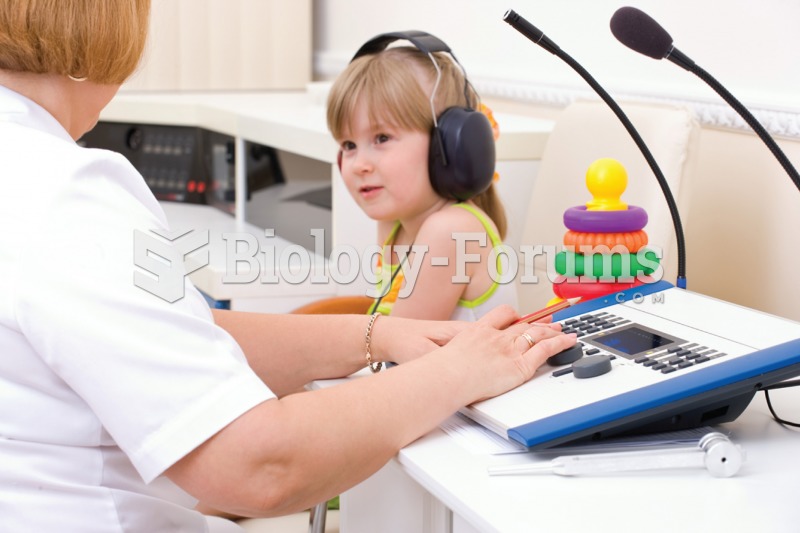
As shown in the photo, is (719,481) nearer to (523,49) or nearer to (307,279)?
(307,279)

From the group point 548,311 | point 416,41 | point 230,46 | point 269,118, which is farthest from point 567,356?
point 230,46

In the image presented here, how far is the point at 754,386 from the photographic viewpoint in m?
0.77

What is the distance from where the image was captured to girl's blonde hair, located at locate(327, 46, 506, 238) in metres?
1.39

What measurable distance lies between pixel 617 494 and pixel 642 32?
0.51m

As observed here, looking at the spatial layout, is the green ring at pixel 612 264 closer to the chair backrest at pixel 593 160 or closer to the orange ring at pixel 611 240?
the orange ring at pixel 611 240

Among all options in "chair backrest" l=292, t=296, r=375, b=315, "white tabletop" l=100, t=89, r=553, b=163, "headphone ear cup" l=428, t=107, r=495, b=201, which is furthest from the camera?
"white tabletop" l=100, t=89, r=553, b=163

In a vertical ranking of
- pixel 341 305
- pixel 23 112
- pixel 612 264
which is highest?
pixel 23 112

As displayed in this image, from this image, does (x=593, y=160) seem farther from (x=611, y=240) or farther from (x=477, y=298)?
(x=611, y=240)

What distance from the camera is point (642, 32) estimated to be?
3.20 ft

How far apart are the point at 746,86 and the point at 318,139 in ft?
2.47

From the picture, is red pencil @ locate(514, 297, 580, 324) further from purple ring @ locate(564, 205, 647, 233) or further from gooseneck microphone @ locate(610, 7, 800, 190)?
gooseneck microphone @ locate(610, 7, 800, 190)

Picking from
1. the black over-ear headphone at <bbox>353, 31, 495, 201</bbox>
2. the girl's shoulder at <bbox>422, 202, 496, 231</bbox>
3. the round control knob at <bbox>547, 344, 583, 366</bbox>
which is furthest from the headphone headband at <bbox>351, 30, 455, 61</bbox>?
the round control knob at <bbox>547, 344, 583, 366</bbox>

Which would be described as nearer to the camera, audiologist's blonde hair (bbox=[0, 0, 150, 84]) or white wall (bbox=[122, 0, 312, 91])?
audiologist's blonde hair (bbox=[0, 0, 150, 84])

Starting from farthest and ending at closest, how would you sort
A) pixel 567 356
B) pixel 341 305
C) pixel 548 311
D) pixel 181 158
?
pixel 181 158, pixel 341 305, pixel 548 311, pixel 567 356
